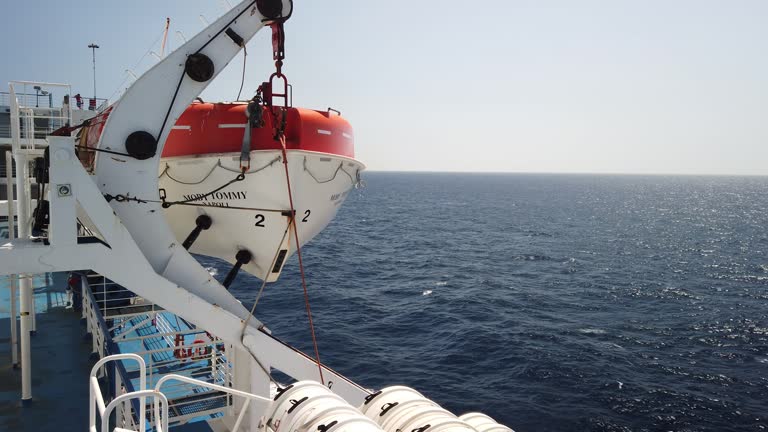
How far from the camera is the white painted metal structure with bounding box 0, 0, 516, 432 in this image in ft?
17.1

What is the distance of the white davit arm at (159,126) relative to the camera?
20.0 feet

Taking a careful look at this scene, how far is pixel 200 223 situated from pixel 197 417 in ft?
10.7

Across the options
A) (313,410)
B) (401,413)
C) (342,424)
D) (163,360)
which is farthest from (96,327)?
(342,424)

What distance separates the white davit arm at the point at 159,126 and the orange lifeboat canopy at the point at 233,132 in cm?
103

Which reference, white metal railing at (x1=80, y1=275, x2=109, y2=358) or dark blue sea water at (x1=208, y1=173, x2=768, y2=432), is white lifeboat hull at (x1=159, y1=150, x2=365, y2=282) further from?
dark blue sea water at (x1=208, y1=173, x2=768, y2=432)

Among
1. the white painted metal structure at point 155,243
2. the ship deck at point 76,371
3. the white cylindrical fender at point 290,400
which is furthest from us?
the ship deck at point 76,371

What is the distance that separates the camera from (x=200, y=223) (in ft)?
26.7

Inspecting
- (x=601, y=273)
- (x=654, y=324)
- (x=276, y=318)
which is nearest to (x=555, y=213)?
(x=601, y=273)

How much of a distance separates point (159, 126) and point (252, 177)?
1530 millimetres

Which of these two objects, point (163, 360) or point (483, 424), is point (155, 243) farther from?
point (163, 360)

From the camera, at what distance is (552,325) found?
77.6 feet

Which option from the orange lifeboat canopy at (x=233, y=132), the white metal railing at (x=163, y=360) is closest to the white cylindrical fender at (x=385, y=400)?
the white metal railing at (x=163, y=360)

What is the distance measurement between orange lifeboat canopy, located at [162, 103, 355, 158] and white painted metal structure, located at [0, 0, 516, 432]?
3.43 feet

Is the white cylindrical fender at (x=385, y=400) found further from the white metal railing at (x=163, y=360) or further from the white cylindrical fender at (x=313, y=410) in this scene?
the white metal railing at (x=163, y=360)
